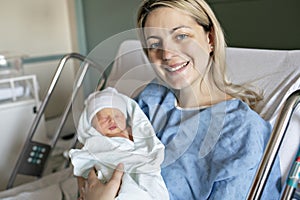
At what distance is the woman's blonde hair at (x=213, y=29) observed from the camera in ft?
3.63

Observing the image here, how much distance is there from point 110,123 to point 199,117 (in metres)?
0.31

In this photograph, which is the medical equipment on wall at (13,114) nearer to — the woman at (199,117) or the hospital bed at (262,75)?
the hospital bed at (262,75)

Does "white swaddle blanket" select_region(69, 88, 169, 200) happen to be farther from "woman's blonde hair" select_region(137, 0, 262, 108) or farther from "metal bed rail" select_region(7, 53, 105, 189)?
"metal bed rail" select_region(7, 53, 105, 189)

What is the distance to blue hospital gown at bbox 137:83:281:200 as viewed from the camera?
1.03 m

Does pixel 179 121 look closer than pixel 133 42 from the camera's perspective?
Yes

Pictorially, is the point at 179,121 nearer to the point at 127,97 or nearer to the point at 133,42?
the point at 127,97

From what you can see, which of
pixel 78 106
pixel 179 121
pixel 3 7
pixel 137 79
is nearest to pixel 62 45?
pixel 3 7

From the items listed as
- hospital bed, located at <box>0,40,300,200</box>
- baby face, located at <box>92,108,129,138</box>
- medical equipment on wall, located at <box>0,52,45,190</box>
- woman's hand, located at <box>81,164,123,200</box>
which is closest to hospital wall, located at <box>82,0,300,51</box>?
hospital bed, located at <box>0,40,300,200</box>

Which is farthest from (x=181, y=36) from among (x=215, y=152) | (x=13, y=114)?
(x=13, y=114)

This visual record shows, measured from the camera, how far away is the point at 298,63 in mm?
1323

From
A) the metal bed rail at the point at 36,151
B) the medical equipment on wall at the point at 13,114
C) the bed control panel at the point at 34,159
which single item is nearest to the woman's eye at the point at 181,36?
the metal bed rail at the point at 36,151

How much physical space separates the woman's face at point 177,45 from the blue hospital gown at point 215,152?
139mm

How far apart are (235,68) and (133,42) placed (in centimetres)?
44

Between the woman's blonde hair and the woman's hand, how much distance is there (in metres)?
0.46
